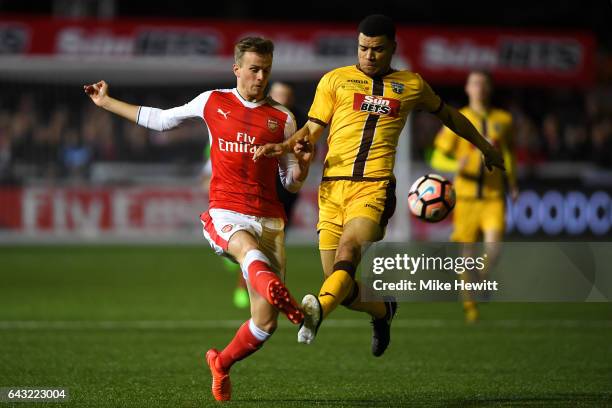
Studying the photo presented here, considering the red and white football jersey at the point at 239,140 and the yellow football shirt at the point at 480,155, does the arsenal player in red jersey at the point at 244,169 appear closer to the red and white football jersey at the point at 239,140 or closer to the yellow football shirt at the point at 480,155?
the red and white football jersey at the point at 239,140

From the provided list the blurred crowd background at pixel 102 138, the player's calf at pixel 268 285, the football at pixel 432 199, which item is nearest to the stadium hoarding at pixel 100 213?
the blurred crowd background at pixel 102 138

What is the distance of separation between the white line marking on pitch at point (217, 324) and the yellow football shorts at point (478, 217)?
90 centimetres

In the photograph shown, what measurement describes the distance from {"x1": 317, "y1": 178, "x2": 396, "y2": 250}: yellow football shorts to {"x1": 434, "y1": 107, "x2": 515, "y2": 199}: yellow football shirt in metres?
3.91

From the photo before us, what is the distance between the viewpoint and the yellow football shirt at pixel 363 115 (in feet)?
23.4

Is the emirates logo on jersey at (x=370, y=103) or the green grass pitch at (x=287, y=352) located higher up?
the emirates logo on jersey at (x=370, y=103)

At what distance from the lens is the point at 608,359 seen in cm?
875

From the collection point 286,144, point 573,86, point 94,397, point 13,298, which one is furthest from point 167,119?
point 573,86

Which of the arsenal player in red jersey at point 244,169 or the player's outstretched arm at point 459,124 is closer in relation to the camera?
the arsenal player in red jersey at point 244,169

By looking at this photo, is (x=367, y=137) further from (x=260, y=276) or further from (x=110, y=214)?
(x=110, y=214)

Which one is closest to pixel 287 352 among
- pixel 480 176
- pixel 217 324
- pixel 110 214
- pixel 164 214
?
pixel 217 324

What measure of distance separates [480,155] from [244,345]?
510 centimetres

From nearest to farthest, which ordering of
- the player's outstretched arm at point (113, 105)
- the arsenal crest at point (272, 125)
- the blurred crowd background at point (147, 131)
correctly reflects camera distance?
the arsenal crest at point (272, 125), the player's outstretched arm at point (113, 105), the blurred crowd background at point (147, 131)

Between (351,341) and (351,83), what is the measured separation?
3.38m

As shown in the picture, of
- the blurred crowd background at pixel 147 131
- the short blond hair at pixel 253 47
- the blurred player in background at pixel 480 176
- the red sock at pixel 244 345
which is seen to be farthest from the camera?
the blurred crowd background at pixel 147 131
